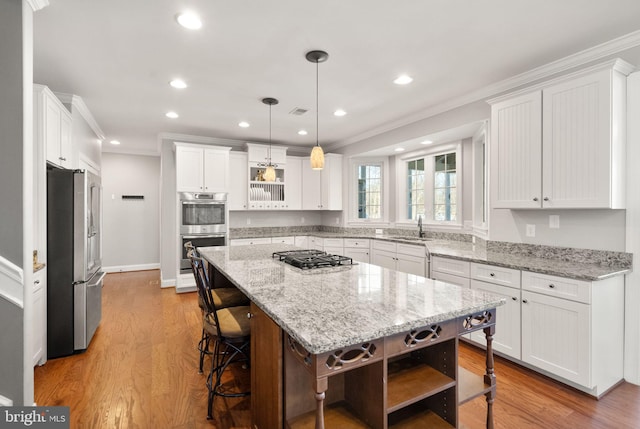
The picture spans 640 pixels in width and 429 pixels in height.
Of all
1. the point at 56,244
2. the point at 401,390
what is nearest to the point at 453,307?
the point at 401,390

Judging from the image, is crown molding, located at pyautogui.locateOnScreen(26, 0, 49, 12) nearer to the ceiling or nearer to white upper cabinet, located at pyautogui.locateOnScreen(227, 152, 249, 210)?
the ceiling

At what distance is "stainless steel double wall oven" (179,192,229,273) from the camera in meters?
5.09

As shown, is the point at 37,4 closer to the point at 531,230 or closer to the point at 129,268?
the point at 531,230

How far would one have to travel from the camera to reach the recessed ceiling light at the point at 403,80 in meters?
3.10

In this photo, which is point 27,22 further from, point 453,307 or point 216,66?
point 453,307

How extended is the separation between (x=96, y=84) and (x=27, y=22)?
1601mm

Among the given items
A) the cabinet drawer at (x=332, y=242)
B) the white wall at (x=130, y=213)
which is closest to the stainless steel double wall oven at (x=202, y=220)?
the cabinet drawer at (x=332, y=242)

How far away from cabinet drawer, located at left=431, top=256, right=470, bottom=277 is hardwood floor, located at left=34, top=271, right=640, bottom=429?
75cm

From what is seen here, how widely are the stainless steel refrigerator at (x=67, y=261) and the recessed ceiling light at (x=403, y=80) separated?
10.4ft

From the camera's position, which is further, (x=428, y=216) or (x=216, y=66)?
(x=428, y=216)

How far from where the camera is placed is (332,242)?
5512mm

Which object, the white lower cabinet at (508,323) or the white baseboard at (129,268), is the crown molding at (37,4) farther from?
the white baseboard at (129,268)

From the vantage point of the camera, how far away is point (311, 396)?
1499 mm

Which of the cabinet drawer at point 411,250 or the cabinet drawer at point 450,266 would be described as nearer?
the cabinet drawer at point 450,266
